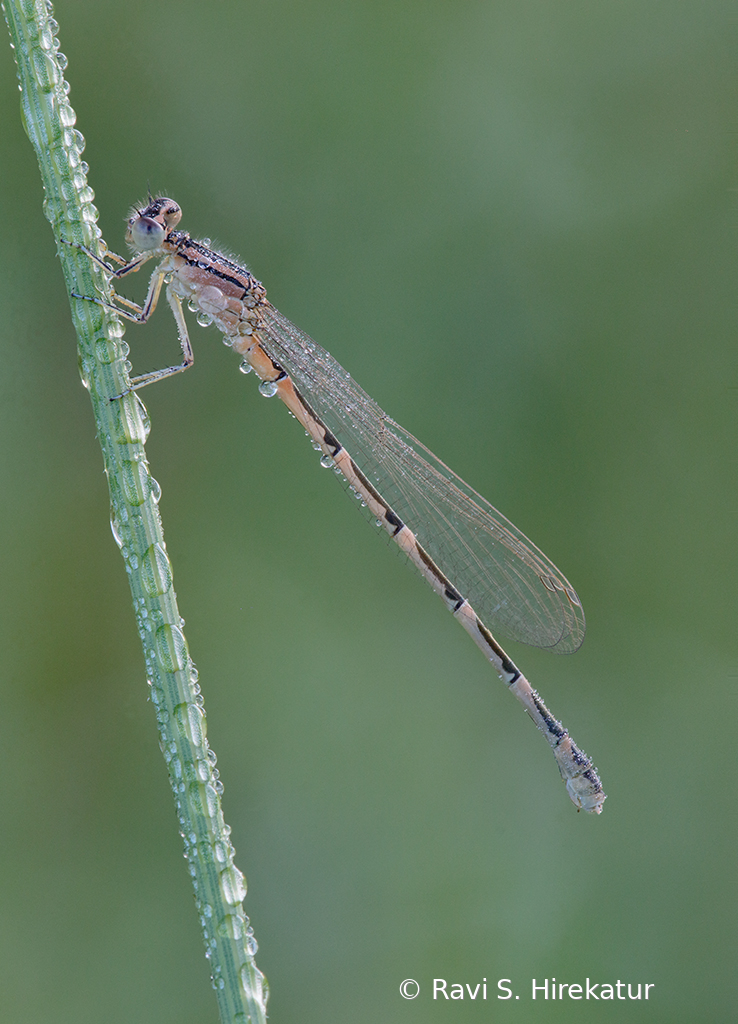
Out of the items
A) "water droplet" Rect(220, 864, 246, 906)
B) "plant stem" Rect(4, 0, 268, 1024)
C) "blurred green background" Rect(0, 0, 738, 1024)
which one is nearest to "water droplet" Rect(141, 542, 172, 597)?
"plant stem" Rect(4, 0, 268, 1024)

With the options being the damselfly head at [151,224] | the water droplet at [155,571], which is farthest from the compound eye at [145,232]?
the water droplet at [155,571]

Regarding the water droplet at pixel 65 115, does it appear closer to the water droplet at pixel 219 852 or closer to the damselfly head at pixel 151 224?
the water droplet at pixel 219 852

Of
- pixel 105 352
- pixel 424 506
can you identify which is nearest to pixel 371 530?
pixel 424 506

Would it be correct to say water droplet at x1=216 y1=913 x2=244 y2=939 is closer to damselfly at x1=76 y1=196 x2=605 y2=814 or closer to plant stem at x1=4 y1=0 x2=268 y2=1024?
plant stem at x1=4 y1=0 x2=268 y2=1024

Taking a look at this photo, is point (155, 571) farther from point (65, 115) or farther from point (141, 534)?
point (65, 115)

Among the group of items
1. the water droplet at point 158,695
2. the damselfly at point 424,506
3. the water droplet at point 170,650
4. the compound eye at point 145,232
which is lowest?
the water droplet at point 158,695
